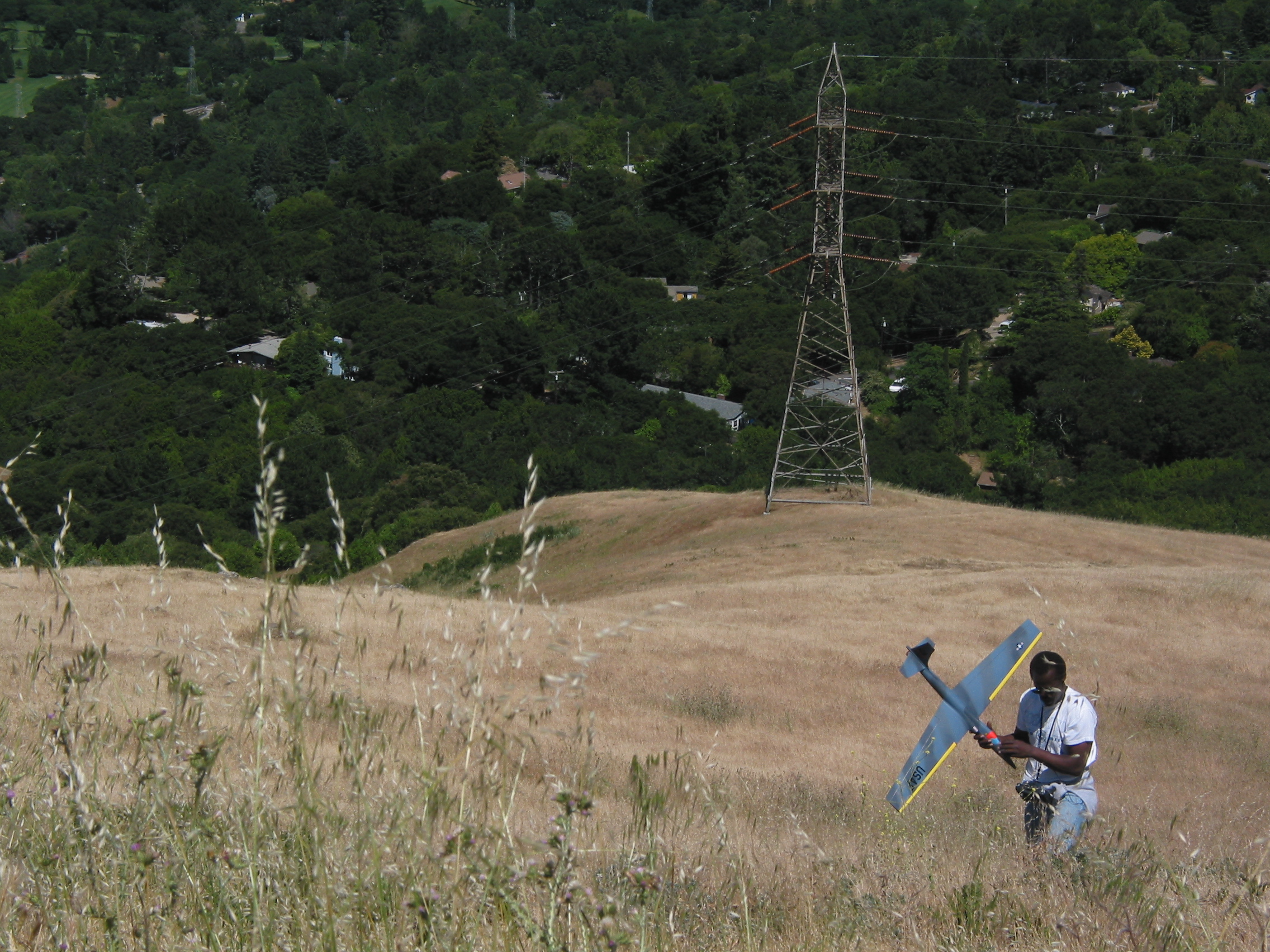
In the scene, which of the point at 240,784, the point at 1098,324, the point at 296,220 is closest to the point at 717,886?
the point at 240,784

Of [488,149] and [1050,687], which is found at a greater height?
[1050,687]

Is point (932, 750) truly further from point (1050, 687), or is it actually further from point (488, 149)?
point (488, 149)

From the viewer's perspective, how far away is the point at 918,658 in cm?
589

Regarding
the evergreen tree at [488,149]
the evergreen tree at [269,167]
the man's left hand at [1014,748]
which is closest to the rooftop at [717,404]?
the evergreen tree at [488,149]

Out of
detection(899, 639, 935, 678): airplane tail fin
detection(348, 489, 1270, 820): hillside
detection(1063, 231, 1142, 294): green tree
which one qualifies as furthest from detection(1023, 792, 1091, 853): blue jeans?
detection(1063, 231, 1142, 294): green tree

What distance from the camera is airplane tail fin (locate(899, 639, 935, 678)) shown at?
5.83 metres

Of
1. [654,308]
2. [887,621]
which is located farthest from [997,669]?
[654,308]

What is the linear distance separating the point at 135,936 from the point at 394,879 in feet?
2.32

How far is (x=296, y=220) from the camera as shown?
121938 mm

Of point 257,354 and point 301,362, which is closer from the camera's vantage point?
point 301,362

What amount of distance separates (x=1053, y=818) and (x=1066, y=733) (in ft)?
1.34

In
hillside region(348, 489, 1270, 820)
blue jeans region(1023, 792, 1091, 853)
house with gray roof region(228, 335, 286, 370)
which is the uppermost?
blue jeans region(1023, 792, 1091, 853)

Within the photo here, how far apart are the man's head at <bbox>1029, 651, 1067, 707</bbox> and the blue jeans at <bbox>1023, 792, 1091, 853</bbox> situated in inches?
17.6

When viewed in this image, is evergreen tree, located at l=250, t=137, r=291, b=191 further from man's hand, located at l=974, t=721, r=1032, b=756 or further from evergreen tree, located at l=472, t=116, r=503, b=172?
man's hand, located at l=974, t=721, r=1032, b=756
